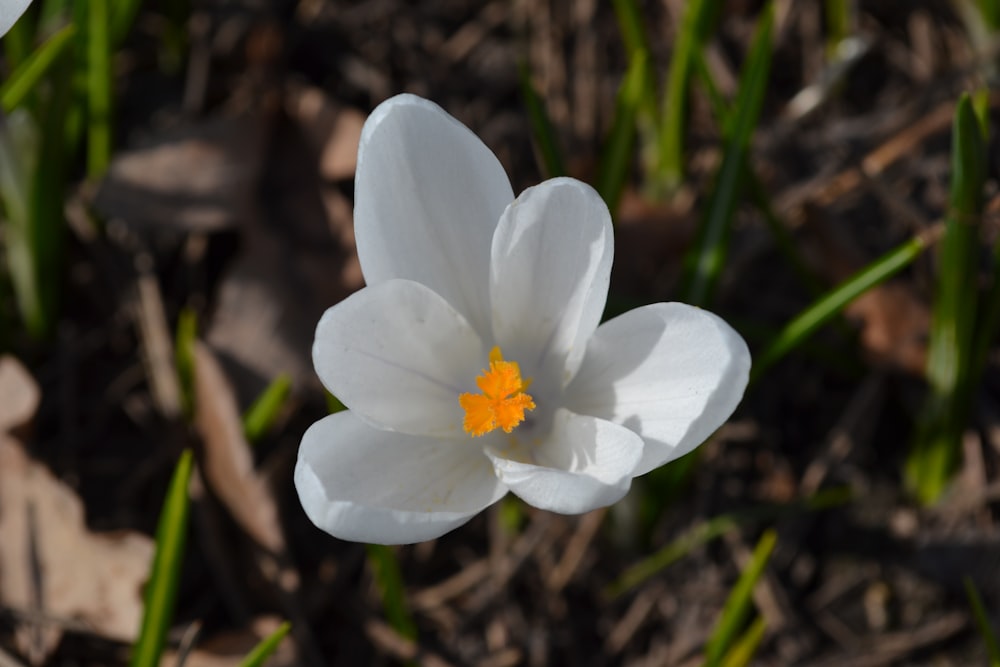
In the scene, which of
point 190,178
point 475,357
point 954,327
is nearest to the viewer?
point 475,357

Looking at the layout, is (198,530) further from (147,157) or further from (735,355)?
(735,355)

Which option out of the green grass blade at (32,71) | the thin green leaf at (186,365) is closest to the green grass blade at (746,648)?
the thin green leaf at (186,365)

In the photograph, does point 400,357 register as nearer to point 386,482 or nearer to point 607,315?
point 386,482

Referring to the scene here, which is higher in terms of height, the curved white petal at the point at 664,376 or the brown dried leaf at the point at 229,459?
the curved white petal at the point at 664,376

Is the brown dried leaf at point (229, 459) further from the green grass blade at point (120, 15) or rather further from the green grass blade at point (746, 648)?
the green grass blade at point (746, 648)

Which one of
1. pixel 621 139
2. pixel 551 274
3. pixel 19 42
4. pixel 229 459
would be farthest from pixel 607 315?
pixel 19 42

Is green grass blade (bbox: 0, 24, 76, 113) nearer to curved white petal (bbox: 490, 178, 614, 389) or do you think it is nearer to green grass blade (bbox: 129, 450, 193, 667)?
green grass blade (bbox: 129, 450, 193, 667)
